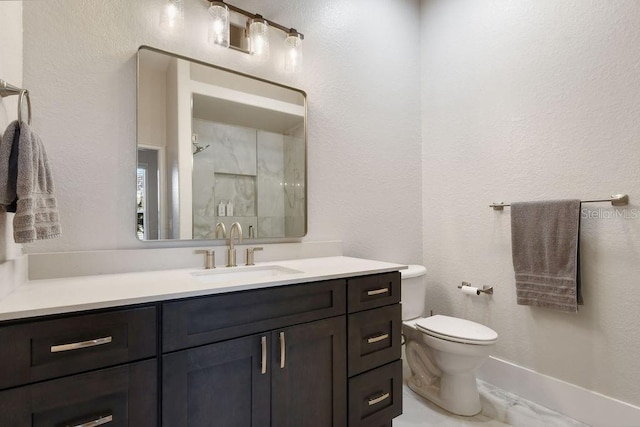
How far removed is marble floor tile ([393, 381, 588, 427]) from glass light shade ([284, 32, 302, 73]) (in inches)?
80.4

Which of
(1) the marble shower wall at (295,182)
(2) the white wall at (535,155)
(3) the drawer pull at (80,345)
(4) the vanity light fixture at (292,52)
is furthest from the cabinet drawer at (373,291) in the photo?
→ (4) the vanity light fixture at (292,52)

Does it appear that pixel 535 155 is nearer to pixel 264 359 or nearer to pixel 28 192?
pixel 264 359

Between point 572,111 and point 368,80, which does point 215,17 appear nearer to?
point 368,80

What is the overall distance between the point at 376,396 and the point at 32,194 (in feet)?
4.84

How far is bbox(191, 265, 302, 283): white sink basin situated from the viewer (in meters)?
1.38

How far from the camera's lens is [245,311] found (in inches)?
41.8

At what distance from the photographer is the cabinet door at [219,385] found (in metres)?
0.93

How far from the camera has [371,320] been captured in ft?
4.54

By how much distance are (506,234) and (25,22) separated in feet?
8.52

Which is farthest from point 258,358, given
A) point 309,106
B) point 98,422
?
point 309,106

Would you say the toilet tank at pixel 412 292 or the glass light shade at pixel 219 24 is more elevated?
the glass light shade at pixel 219 24

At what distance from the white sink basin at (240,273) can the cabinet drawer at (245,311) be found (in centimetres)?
21

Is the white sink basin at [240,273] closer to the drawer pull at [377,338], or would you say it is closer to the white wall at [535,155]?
the drawer pull at [377,338]

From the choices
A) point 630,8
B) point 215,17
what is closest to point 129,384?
point 215,17
